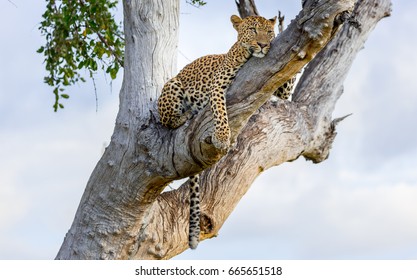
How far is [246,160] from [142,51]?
1.45 m

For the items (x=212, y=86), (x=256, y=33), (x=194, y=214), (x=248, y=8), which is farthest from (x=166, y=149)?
(x=248, y=8)

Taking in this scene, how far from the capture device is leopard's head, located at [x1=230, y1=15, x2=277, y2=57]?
6.45m

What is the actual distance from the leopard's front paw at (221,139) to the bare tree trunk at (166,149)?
97mm

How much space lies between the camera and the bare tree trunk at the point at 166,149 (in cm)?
661

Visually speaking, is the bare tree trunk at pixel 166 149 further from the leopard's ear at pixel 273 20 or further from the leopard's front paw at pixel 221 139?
the leopard's ear at pixel 273 20

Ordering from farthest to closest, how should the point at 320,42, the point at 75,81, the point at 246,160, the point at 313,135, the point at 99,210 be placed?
the point at 75,81
the point at 313,135
the point at 246,160
the point at 99,210
the point at 320,42

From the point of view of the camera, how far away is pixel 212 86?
6.55m

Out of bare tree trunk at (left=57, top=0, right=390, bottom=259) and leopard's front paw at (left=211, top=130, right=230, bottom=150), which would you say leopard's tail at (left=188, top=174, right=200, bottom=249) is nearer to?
bare tree trunk at (left=57, top=0, right=390, bottom=259)

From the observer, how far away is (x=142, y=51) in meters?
7.84

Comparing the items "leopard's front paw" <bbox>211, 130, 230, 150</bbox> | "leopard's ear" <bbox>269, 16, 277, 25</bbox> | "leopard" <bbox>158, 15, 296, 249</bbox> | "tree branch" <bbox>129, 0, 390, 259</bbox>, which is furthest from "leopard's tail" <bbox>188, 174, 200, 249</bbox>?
"leopard's ear" <bbox>269, 16, 277, 25</bbox>

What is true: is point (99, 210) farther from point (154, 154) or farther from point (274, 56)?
Result: point (274, 56)

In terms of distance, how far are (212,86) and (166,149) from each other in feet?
2.45

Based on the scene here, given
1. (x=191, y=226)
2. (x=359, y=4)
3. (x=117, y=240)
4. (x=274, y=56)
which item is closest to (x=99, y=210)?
(x=117, y=240)

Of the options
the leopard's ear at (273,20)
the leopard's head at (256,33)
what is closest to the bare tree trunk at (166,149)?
the leopard's head at (256,33)
